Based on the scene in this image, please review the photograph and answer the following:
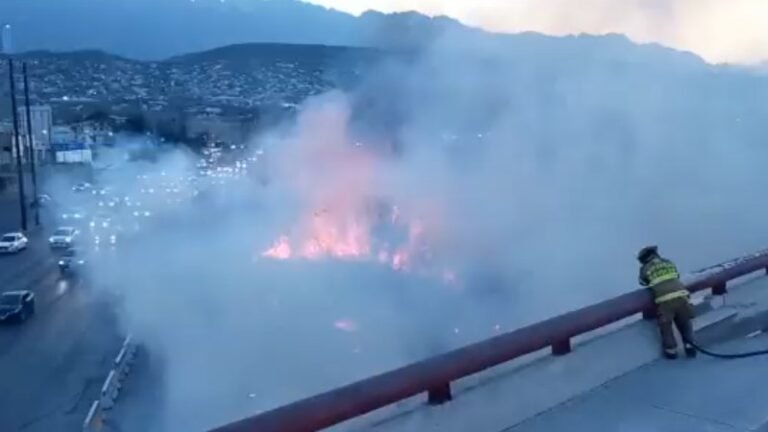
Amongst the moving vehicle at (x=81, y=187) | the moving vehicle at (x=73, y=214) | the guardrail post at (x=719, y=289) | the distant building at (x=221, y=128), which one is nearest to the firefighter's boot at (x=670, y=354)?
the guardrail post at (x=719, y=289)

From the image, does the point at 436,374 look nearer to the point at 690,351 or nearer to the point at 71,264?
the point at 690,351

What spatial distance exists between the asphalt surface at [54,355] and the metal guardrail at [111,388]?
0.43ft

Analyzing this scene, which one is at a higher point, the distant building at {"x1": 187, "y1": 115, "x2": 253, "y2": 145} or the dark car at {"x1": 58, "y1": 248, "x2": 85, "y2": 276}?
the distant building at {"x1": 187, "y1": 115, "x2": 253, "y2": 145}

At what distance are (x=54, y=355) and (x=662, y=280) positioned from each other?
11.5m

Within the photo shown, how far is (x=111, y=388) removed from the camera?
12086 millimetres

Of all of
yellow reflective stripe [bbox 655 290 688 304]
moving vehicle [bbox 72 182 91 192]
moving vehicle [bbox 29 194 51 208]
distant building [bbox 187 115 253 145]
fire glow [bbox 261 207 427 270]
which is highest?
yellow reflective stripe [bbox 655 290 688 304]

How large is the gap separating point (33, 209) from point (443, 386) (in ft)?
101

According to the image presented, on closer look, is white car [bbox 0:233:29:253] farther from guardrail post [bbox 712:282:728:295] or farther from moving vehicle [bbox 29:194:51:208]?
guardrail post [bbox 712:282:728:295]

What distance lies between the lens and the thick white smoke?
14.8 metres

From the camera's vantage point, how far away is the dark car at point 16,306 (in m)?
16.4

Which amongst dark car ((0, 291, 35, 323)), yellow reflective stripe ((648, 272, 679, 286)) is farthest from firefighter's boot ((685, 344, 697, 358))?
dark car ((0, 291, 35, 323))

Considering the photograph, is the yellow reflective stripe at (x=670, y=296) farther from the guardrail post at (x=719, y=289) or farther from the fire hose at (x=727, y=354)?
the guardrail post at (x=719, y=289)

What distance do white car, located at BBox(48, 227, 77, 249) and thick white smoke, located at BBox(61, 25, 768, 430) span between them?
3.82 meters

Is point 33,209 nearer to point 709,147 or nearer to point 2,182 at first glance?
point 2,182
